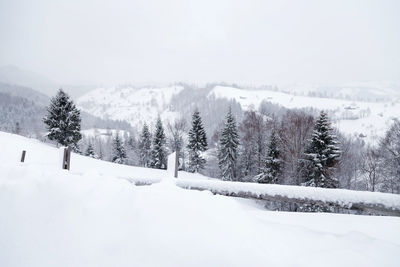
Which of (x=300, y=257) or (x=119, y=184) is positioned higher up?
(x=119, y=184)

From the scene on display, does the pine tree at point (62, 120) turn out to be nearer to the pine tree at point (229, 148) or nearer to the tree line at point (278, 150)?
the tree line at point (278, 150)

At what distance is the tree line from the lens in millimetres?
19172

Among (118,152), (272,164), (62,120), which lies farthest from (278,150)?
(118,152)

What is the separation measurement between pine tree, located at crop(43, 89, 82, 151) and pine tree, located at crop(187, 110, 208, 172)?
15.8 m

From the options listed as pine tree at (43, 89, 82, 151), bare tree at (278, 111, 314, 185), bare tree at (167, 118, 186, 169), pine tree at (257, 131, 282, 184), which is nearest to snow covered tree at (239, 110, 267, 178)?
pine tree at (257, 131, 282, 184)

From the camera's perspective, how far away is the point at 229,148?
3022 centimetres

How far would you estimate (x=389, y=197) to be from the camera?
317 cm

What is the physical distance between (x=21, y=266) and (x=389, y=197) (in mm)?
4468

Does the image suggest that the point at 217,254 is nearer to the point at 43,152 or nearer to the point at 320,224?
the point at 320,224

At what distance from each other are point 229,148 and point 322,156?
13.1 m

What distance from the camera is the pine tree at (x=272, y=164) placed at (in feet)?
78.2

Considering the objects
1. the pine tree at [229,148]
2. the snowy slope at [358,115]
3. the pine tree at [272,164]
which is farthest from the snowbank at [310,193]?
the snowy slope at [358,115]

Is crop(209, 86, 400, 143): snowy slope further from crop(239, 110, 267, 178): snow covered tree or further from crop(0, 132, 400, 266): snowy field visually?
crop(0, 132, 400, 266): snowy field

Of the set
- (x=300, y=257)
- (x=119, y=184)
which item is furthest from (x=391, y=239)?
(x=119, y=184)
